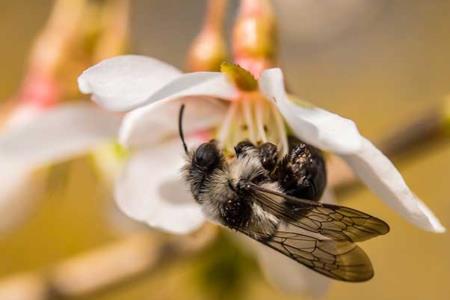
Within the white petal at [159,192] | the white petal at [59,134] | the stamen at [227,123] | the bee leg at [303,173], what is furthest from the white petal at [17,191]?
the bee leg at [303,173]

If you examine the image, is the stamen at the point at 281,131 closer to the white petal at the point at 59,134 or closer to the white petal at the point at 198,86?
the white petal at the point at 198,86

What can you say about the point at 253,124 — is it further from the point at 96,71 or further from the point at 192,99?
the point at 96,71

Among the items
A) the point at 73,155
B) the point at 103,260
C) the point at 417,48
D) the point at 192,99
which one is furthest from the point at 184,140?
the point at 417,48

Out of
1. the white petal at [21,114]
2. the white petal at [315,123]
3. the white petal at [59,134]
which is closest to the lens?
the white petal at [315,123]

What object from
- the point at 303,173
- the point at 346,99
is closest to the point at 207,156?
the point at 303,173

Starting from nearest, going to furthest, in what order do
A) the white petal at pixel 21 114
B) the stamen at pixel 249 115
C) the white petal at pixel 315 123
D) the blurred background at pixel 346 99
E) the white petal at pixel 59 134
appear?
1. the white petal at pixel 315 123
2. the stamen at pixel 249 115
3. the white petal at pixel 59 134
4. the white petal at pixel 21 114
5. the blurred background at pixel 346 99

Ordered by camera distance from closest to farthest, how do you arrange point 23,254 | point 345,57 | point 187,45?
1. point 23,254
2. point 345,57
3. point 187,45

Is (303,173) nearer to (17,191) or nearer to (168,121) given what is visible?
(168,121)
